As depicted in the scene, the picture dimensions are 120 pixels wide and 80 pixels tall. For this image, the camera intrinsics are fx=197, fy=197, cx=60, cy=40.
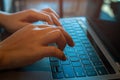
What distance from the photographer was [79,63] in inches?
24.0

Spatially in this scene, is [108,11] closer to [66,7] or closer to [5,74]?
[5,74]

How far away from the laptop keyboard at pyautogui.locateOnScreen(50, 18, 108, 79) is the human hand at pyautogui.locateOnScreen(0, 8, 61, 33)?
0.38 ft

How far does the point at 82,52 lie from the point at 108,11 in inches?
7.2

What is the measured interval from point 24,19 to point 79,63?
238mm

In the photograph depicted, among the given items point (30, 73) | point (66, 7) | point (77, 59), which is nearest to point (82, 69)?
point (77, 59)

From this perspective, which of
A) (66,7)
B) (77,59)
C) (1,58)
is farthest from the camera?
(66,7)

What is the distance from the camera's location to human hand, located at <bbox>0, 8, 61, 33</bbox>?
0.66 metres

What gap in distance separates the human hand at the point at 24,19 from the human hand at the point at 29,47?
4.4 inches

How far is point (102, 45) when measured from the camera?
0.70 m

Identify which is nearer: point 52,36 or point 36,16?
point 52,36

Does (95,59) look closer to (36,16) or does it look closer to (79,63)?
(79,63)

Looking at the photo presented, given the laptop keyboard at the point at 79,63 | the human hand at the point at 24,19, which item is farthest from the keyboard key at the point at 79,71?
the human hand at the point at 24,19

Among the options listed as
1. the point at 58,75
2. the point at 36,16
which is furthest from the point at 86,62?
the point at 36,16

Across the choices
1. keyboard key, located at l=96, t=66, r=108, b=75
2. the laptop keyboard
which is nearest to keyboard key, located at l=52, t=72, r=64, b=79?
the laptop keyboard
